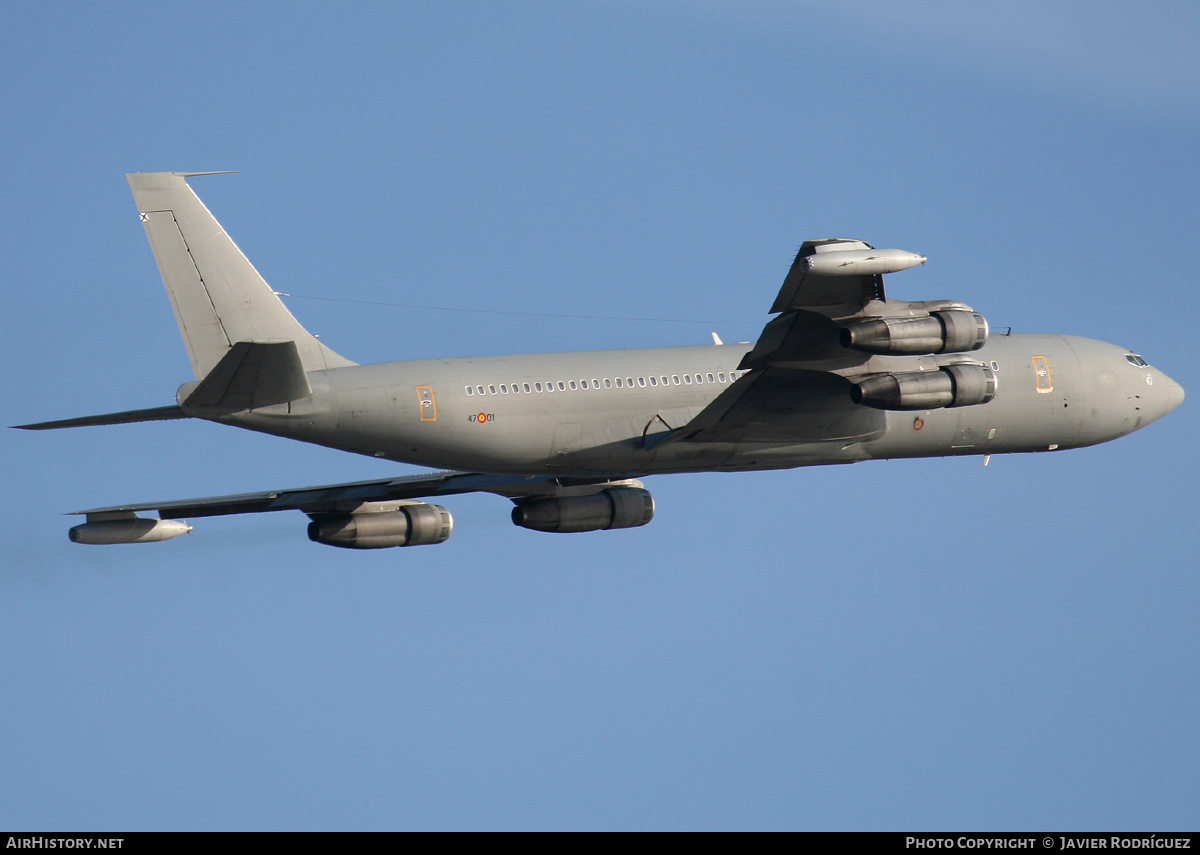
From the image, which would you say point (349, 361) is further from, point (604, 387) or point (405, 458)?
point (604, 387)

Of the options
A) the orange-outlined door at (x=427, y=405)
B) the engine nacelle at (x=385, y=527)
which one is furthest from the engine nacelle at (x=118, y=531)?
the orange-outlined door at (x=427, y=405)

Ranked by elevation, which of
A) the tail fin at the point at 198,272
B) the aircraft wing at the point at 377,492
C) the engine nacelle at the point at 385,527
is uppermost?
the tail fin at the point at 198,272

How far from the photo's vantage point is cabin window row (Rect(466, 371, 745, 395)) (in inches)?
1485

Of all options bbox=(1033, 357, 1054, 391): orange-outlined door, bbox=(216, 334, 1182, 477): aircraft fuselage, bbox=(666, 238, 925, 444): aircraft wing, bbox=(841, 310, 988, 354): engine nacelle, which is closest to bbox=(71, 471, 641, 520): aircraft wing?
bbox=(216, 334, 1182, 477): aircraft fuselage

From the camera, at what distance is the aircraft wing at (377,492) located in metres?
42.9

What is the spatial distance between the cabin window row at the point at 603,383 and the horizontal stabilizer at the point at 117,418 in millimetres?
6867

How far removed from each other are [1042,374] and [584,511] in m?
13.1

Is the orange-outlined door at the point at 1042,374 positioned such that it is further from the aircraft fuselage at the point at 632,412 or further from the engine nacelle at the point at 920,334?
the engine nacelle at the point at 920,334

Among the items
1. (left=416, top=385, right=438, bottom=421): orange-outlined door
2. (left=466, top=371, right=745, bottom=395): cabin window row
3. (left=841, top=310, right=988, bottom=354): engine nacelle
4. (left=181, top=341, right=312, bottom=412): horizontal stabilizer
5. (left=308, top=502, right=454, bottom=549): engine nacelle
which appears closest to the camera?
(left=181, top=341, right=312, bottom=412): horizontal stabilizer

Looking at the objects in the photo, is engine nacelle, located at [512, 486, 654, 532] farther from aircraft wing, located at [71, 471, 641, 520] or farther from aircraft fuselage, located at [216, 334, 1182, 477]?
aircraft fuselage, located at [216, 334, 1182, 477]

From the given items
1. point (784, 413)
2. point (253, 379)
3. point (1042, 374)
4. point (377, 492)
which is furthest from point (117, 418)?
point (1042, 374)

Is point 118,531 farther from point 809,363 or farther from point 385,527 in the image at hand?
point 809,363

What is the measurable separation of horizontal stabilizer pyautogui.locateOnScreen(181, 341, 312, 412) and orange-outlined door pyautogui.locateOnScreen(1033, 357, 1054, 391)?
20.2 metres
